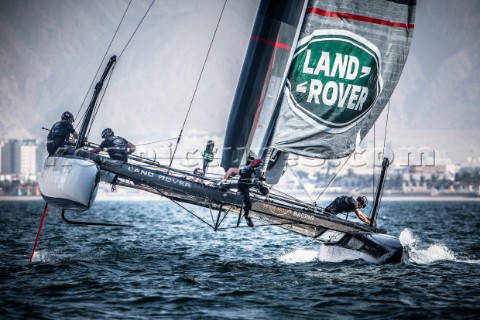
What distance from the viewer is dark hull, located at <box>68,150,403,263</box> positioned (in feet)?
51.4

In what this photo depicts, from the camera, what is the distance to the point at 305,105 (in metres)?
17.1

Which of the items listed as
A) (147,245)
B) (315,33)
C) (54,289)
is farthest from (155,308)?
(147,245)

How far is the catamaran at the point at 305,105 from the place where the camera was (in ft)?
53.0

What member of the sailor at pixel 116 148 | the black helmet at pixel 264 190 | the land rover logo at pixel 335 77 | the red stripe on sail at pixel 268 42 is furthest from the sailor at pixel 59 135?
the land rover logo at pixel 335 77

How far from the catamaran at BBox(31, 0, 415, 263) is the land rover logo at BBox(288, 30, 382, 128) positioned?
24 mm

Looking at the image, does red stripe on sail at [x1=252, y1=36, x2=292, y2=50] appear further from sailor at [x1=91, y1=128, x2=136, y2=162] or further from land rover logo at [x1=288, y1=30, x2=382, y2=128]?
sailor at [x1=91, y1=128, x2=136, y2=162]

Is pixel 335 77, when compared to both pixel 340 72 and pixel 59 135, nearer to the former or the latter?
pixel 340 72

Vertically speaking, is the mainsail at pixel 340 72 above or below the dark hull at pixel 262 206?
above

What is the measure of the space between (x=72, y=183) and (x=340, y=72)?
6.73 meters

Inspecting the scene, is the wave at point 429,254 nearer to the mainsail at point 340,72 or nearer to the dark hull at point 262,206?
the dark hull at point 262,206

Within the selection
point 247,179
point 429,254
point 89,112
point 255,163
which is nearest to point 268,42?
point 255,163

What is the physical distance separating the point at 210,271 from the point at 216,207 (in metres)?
1.58

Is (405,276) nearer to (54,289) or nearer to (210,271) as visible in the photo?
(210,271)

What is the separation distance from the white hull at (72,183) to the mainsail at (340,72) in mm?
4414
